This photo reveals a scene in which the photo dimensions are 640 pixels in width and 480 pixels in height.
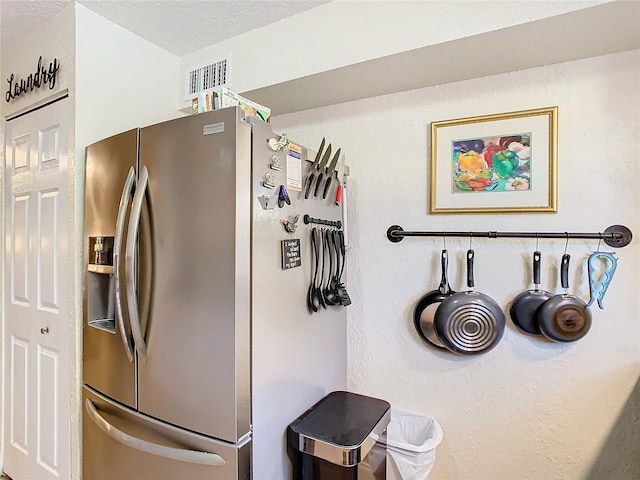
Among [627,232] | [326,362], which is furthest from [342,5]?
[326,362]

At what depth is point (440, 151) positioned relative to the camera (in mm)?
1627

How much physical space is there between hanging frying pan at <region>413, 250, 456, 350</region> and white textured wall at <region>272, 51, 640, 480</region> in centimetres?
4

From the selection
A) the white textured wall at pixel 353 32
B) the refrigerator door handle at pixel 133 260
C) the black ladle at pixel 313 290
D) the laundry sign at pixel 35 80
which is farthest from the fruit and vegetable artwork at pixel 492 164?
the laundry sign at pixel 35 80

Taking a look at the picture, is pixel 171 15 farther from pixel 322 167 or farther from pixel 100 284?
pixel 100 284

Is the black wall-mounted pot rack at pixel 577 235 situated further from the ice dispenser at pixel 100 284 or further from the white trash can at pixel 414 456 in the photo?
the ice dispenser at pixel 100 284

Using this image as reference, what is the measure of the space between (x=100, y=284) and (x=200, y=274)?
69 centimetres

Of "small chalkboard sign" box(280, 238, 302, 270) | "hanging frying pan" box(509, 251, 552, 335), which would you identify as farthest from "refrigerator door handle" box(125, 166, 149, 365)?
"hanging frying pan" box(509, 251, 552, 335)

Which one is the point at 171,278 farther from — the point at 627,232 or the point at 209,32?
the point at 627,232

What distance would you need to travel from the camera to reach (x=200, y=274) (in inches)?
44.0

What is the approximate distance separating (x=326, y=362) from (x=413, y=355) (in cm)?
43

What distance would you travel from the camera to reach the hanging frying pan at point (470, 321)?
149 cm

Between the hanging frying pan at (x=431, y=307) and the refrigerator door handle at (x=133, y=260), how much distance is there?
1.15 meters

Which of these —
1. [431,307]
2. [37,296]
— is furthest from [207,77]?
[431,307]

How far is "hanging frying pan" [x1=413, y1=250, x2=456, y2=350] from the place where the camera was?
5.25ft
